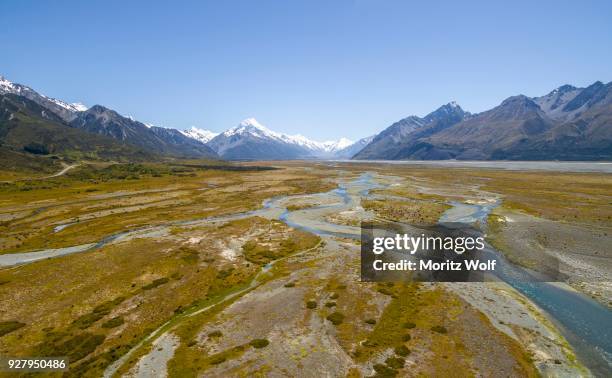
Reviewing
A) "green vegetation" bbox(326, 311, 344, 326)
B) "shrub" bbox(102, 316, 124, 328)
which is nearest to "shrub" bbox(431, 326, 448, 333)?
"green vegetation" bbox(326, 311, 344, 326)

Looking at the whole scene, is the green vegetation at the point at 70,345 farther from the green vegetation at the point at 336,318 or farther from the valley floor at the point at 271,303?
the green vegetation at the point at 336,318

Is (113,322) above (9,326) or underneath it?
underneath

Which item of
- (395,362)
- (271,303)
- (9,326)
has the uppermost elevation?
(9,326)

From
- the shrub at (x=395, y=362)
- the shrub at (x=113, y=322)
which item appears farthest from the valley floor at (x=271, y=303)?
the shrub at (x=113, y=322)

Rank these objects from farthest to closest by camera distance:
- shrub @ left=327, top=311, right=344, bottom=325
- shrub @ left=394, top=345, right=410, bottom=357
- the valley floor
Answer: shrub @ left=327, top=311, right=344, bottom=325
shrub @ left=394, top=345, right=410, bottom=357
the valley floor

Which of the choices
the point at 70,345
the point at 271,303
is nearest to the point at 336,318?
the point at 271,303

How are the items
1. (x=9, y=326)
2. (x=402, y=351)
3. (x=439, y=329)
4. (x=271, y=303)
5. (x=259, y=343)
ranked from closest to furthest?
1. (x=402, y=351)
2. (x=259, y=343)
3. (x=439, y=329)
4. (x=9, y=326)
5. (x=271, y=303)

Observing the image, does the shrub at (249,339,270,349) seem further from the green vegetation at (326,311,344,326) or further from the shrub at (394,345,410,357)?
the shrub at (394,345,410,357)

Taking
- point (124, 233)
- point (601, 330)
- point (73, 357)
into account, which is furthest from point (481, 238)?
point (124, 233)

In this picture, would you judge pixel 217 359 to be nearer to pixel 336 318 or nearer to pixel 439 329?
pixel 336 318
